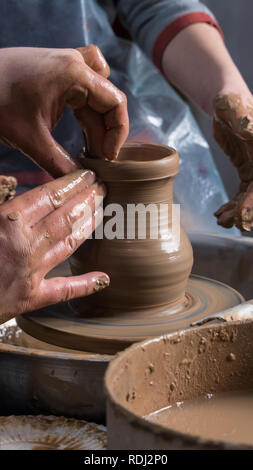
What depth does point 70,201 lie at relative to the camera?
109 centimetres

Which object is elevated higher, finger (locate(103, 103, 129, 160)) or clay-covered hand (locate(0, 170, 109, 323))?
finger (locate(103, 103, 129, 160))

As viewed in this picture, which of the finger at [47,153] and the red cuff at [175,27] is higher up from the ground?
the finger at [47,153]

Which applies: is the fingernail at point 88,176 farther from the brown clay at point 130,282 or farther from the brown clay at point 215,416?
the brown clay at point 215,416

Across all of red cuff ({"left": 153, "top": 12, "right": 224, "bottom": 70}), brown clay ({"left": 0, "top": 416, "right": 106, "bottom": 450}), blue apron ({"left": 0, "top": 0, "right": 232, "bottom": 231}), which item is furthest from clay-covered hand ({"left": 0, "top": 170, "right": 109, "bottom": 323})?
red cuff ({"left": 153, "top": 12, "right": 224, "bottom": 70})

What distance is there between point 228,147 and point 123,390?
1136mm

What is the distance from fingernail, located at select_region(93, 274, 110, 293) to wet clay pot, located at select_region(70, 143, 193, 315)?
0.17 feet

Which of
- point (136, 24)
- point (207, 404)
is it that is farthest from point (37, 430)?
point (136, 24)

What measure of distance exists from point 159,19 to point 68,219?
1264mm

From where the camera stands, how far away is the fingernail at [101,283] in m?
1.08

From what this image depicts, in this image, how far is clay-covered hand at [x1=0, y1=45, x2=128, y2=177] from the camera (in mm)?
1117

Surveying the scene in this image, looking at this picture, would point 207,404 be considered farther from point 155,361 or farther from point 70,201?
point 70,201

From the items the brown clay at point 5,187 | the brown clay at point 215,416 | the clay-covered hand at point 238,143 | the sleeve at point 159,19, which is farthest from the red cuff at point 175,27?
the brown clay at point 215,416

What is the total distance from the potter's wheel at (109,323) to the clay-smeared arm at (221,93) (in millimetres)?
304

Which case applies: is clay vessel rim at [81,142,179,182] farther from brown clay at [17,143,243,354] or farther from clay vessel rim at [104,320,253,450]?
clay vessel rim at [104,320,253,450]
